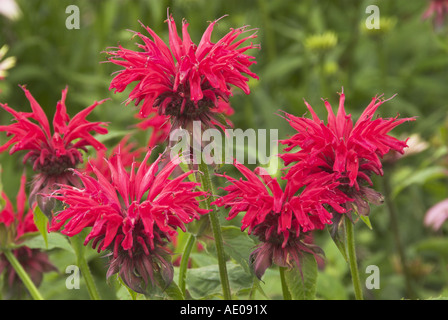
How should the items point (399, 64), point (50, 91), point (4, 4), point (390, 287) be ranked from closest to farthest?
point (390, 287) < point (4, 4) < point (50, 91) < point (399, 64)

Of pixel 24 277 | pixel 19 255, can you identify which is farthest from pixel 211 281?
pixel 19 255

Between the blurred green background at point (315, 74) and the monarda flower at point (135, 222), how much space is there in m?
0.88

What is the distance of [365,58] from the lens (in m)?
2.97

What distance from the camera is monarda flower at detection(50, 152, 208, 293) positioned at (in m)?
1.05

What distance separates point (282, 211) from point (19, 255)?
2.41 ft

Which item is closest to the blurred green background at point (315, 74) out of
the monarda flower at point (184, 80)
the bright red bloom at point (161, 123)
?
the bright red bloom at point (161, 123)

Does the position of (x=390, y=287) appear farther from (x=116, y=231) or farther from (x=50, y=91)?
(x=50, y=91)

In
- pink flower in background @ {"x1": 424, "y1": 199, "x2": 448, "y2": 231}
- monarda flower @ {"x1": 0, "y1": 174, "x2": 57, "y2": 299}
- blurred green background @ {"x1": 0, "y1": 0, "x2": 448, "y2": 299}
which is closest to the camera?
monarda flower @ {"x1": 0, "y1": 174, "x2": 57, "y2": 299}

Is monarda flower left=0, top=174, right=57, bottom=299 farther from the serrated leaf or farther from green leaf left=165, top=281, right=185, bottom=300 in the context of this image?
green leaf left=165, top=281, right=185, bottom=300

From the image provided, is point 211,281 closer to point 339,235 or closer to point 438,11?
point 339,235

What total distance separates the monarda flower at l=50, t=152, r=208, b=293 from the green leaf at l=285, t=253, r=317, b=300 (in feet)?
0.67

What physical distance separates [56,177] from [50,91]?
5.43 feet

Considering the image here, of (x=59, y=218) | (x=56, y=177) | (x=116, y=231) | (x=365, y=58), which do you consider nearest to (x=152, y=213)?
(x=116, y=231)

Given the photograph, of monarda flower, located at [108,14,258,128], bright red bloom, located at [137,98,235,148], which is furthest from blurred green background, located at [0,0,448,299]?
monarda flower, located at [108,14,258,128]
